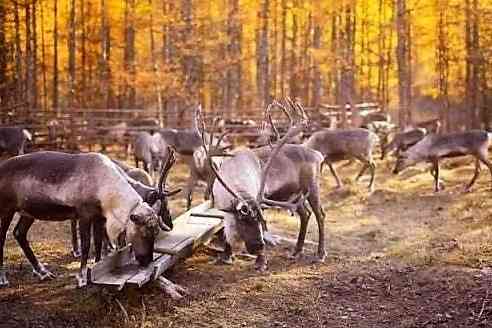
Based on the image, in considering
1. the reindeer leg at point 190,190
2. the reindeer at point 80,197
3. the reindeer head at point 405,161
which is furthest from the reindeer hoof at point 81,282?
the reindeer head at point 405,161

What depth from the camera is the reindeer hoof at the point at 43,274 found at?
6.53m

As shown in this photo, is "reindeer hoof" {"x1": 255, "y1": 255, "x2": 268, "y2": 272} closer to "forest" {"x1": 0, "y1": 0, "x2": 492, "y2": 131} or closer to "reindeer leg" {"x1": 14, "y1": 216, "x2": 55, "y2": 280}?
"reindeer leg" {"x1": 14, "y1": 216, "x2": 55, "y2": 280}

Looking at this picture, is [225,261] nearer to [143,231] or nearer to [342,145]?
[143,231]

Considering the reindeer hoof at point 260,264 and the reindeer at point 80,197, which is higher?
the reindeer at point 80,197

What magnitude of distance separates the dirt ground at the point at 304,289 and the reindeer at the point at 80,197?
1.47ft

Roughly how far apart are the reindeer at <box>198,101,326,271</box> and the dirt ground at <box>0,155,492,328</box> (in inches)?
15.9

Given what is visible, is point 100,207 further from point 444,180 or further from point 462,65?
point 462,65

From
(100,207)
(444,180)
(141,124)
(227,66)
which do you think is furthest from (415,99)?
(100,207)

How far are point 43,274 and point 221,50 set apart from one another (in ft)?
64.4

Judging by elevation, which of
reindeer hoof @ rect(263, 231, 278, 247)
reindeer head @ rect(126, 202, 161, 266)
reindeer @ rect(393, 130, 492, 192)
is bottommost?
reindeer hoof @ rect(263, 231, 278, 247)

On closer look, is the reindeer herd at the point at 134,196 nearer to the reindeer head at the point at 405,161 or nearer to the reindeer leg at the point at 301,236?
the reindeer leg at the point at 301,236

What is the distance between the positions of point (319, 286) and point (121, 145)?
14073mm

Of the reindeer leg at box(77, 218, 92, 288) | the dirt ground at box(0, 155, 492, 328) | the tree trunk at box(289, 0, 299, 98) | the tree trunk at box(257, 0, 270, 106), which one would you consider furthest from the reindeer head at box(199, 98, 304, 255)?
the tree trunk at box(289, 0, 299, 98)

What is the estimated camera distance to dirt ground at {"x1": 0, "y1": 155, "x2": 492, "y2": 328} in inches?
209
